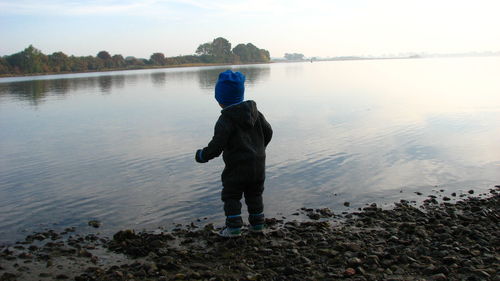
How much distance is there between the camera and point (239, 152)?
20.7 ft

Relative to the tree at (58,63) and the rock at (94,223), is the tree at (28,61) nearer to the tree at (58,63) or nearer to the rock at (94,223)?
the tree at (58,63)

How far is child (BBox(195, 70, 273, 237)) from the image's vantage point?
620 centimetres

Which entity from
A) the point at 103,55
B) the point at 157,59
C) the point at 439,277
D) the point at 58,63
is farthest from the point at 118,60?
the point at 439,277

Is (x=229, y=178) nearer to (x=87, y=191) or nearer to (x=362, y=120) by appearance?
(x=87, y=191)

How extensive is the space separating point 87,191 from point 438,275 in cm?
770

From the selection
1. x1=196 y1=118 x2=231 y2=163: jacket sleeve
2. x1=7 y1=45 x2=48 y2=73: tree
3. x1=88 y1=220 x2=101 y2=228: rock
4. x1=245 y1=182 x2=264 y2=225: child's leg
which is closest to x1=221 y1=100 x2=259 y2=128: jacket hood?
x1=196 y1=118 x2=231 y2=163: jacket sleeve

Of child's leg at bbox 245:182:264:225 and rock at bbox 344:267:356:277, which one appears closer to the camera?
rock at bbox 344:267:356:277

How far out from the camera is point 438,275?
4.93 metres

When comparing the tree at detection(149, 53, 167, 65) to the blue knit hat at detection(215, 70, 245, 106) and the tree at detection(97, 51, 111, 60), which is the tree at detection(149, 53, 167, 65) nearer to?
the tree at detection(97, 51, 111, 60)

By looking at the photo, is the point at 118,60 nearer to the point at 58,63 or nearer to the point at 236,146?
the point at 58,63

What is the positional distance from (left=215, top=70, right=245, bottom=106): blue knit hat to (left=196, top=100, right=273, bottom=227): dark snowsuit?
194 mm

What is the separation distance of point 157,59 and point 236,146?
192499 millimetres

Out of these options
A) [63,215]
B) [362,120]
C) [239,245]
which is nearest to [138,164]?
Answer: [63,215]

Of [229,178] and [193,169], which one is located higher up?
[229,178]
